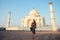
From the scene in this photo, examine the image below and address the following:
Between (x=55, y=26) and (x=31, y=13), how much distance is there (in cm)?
866

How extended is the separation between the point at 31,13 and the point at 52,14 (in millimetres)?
7574

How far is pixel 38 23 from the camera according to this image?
61.4 ft

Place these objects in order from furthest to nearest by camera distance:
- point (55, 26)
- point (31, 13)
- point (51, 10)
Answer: point (31, 13) < point (51, 10) < point (55, 26)

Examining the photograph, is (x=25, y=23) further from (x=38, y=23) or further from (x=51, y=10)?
(x=51, y=10)

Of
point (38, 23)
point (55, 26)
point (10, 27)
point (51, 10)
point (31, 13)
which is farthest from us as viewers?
point (31, 13)

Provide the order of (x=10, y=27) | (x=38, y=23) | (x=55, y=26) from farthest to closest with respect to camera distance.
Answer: (x=38, y=23), (x=10, y=27), (x=55, y=26)

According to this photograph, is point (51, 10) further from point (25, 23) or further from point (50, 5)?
point (25, 23)

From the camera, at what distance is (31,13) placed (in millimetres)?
20500

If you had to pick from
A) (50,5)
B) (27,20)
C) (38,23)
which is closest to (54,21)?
(50,5)

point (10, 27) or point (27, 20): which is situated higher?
point (27, 20)

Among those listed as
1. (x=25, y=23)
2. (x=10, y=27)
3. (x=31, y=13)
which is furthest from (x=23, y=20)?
(x=10, y=27)

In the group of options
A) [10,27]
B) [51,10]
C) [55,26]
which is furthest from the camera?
[10,27]

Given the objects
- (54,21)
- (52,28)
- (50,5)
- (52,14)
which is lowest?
(52,28)

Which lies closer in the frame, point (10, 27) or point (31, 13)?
point (10, 27)
